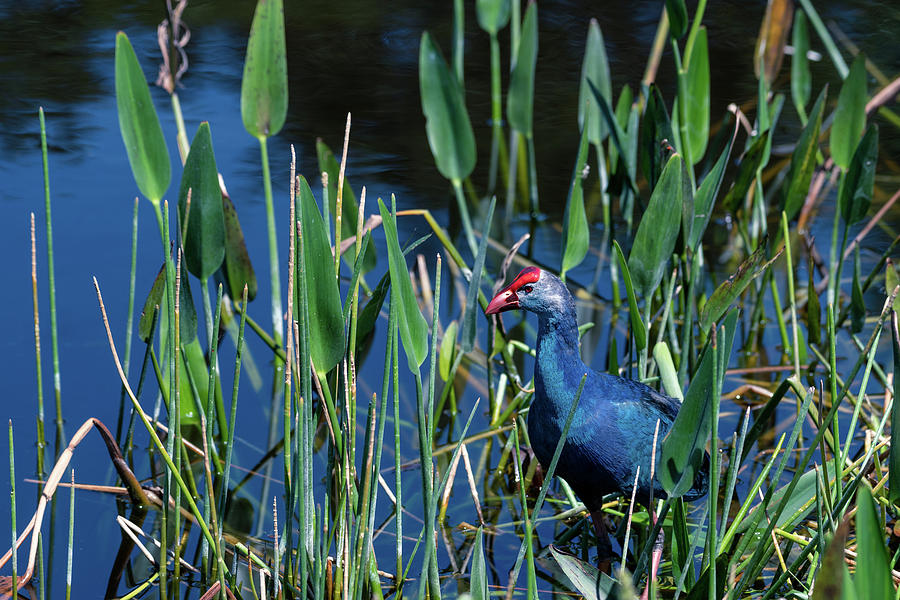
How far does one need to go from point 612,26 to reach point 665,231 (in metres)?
3.14

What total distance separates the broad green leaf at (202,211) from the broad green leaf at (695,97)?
1.16 m

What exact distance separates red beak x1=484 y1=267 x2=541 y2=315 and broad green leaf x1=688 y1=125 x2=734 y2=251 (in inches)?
16.4

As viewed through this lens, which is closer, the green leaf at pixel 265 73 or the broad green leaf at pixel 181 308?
the broad green leaf at pixel 181 308

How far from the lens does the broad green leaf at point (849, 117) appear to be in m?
2.41

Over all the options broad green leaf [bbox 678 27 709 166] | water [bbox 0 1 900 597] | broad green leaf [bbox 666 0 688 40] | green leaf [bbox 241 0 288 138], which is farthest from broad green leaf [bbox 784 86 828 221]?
green leaf [bbox 241 0 288 138]

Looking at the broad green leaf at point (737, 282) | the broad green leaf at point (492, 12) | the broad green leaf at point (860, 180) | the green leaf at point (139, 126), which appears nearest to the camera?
the broad green leaf at point (737, 282)

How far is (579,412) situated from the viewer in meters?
1.85

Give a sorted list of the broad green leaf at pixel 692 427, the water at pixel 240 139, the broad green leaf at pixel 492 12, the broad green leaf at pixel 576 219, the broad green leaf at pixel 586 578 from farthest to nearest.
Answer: the broad green leaf at pixel 492 12 < the water at pixel 240 139 < the broad green leaf at pixel 576 219 < the broad green leaf at pixel 586 578 < the broad green leaf at pixel 692 427

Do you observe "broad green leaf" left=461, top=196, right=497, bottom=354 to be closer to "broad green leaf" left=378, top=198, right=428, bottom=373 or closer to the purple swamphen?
the purple swamphen

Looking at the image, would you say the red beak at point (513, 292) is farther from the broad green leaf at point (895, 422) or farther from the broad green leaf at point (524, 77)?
the broad green leaf at point (524, 77)

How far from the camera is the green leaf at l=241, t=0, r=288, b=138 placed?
7.10ft

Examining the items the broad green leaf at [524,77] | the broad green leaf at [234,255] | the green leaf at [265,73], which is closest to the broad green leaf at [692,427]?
the broad green leaf at [234,255]

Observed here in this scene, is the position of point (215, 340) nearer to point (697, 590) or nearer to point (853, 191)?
point (697, 590)

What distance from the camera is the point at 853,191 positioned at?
7.90 feet
